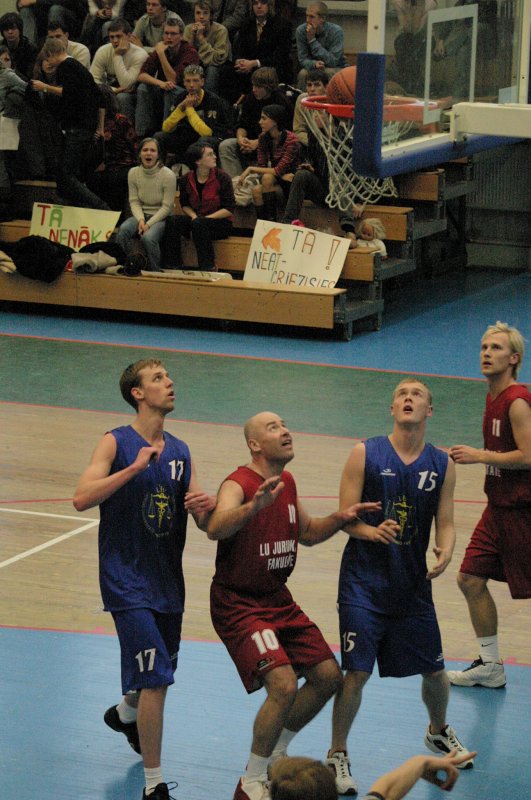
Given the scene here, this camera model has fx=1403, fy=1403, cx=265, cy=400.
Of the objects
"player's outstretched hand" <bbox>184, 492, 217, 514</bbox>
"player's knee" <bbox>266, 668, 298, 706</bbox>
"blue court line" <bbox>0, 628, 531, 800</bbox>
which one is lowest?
"blue court line" <bbox>0, 628, 531, 800</bbox>

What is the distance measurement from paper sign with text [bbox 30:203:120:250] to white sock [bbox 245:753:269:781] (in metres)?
11.5

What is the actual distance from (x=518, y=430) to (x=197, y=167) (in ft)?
32.2

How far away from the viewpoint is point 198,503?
5.86 meters

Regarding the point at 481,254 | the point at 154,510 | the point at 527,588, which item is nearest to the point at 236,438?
the point at 527,588

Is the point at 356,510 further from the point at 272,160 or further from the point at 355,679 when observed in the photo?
the point at 272,160

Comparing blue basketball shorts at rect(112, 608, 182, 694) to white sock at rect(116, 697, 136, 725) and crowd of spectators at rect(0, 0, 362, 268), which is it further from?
crowd of spectators at rect(0, 0, 362, 268)

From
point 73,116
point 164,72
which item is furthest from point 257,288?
point 164,72

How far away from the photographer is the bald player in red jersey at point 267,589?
19.1 feet

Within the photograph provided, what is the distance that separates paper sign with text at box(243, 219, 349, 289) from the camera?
15.5 metres

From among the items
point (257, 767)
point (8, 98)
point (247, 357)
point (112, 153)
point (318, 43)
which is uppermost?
point (318, 43)

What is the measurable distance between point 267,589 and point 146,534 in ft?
1.88

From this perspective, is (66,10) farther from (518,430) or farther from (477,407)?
(518,430)

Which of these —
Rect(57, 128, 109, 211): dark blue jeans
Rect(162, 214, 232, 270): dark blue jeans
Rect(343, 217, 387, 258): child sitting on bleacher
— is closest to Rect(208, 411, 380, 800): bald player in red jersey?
Rect(343, 217, 387, 258): child sitting on bleacher

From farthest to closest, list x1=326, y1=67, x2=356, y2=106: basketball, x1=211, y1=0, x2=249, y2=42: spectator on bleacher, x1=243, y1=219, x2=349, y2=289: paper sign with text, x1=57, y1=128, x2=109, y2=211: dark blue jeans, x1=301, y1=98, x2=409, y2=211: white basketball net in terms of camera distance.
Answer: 1. x1=211, y1=0, x2=249, y2=42: spectator on bleacher
2. x1=57, y1=128, x2=109, y2=211: dark blue jeans
3. x1=243, y1=219, x2=349, y2=289: paper sign with text
4. x1=301, y1=98, x2=409, y2=211: white basketball net
5. x1=326, y1=67, x2=356, y2=106: basketball
